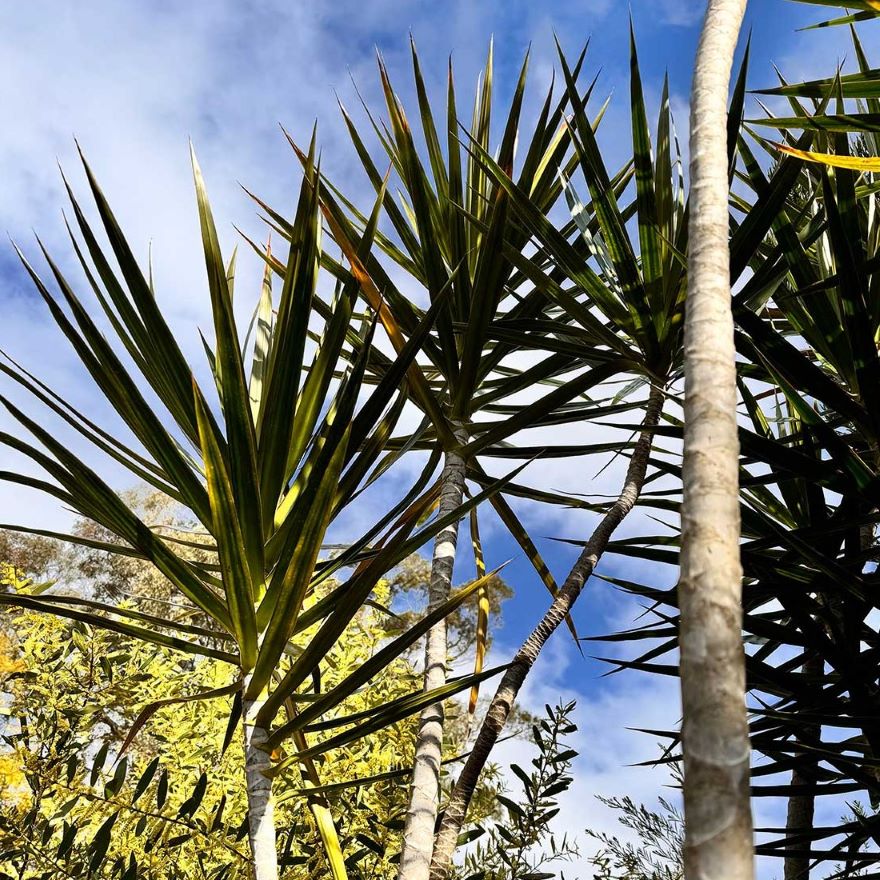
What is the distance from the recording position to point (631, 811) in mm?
3383

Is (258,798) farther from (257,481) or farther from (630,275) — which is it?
(630,275)

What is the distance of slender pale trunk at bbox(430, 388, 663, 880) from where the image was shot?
1.82 m

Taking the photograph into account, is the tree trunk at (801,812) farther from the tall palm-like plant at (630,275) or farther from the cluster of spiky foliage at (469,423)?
the tall palm-like plant at (630,275)

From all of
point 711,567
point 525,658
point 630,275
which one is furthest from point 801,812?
point 711,567

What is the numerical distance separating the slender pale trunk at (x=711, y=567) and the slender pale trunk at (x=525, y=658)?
1.05 m

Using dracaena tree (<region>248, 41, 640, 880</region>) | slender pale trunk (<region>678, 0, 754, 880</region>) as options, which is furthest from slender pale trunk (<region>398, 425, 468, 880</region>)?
slender pale trunk (<region>678, 0, 754, 880</region>)

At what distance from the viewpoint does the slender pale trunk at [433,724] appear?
1802mm

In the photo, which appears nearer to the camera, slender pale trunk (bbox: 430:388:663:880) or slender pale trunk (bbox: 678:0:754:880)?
slender pale trunk (bbox: 678:0:754:880)

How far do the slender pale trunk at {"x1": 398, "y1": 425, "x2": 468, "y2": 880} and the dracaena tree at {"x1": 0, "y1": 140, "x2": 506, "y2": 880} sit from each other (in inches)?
7.1

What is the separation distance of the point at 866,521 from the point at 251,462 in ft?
5.74

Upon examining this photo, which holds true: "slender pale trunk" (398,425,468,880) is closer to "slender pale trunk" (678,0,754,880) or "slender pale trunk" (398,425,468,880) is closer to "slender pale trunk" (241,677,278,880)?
"slender pale trunk" (241,677,278,880)

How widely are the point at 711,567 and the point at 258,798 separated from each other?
1170mm

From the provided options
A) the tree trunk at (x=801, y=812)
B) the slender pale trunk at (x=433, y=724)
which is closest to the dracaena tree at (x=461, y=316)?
the slender pale trunk at (x=433, y=724)

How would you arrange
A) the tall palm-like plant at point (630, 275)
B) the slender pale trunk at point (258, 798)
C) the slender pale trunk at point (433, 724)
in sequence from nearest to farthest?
the slender pale trunk at point (258, 798), the slender pale trunk at point (433, 724), the tall palm-like plant at point (630, 275)
